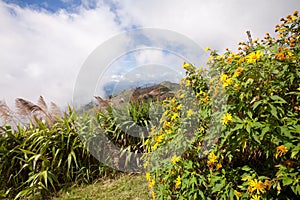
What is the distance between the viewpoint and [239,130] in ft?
4.77

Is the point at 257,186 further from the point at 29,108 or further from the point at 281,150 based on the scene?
the point at 29,108

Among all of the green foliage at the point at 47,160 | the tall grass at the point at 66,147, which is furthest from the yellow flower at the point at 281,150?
the green foliage at the point at 47,160

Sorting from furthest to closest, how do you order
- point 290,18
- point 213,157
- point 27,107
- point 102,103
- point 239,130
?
point 27,107
point 102,103
point 290,18
point 213,157
point 239,130

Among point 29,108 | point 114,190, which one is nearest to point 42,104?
point 29,108

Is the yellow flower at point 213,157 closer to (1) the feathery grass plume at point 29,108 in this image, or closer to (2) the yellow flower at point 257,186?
(2) the yellow flower at point 257,186

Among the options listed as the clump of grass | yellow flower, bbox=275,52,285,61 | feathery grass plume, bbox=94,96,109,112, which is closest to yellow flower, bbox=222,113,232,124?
yellow flower, bbox=275,52,285,61

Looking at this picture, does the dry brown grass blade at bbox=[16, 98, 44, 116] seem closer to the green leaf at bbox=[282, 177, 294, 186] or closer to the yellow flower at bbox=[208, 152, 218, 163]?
the yellow flower at bbox=[208, 152, 218, 163]

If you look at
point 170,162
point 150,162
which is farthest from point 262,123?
point 150,162

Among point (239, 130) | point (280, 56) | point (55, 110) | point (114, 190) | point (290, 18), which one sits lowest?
point (114, 190)

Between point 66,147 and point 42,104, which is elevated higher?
point 42,104

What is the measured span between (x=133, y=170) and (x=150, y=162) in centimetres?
186

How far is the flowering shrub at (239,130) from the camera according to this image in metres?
1.43

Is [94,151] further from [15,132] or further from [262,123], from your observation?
[262,123]

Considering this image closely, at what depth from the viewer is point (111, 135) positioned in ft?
14.1
